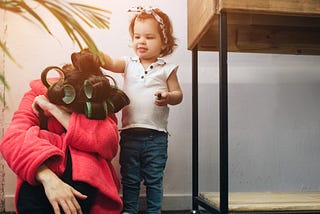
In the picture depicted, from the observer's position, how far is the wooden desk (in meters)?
0.88

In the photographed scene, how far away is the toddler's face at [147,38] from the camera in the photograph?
1.15m

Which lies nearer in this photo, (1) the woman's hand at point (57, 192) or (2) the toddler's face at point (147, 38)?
(1) the woman's hand at point (57, 192)

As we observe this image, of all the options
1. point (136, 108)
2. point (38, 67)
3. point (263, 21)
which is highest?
point (263, 21)

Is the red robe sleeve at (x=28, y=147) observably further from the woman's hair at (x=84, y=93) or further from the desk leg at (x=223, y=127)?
the desk leg at (x=223, y=127)

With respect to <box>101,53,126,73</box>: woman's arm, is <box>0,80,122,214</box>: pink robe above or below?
below

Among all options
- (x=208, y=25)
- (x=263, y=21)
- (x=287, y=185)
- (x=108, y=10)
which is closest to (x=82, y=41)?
(x=108, y=10)

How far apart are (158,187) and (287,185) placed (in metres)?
0.54

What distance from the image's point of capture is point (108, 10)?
128cm

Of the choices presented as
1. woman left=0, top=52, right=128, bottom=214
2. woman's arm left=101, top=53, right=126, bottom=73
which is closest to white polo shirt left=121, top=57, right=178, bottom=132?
woman's arm left=101, top=53, right=126, bottom=73

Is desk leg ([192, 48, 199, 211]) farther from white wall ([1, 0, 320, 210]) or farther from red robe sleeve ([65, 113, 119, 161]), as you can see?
red robe sleeve ([65, 113, 119, 161])

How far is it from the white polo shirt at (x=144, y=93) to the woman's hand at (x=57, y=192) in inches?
11.9

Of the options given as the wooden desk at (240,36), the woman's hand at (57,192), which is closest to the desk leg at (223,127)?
the wooden desk at (240,36)

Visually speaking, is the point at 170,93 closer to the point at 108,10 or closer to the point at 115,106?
the point at 115,106

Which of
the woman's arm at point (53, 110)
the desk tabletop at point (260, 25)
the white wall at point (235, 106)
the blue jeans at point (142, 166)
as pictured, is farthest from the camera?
the white wall at point (235, 106)
